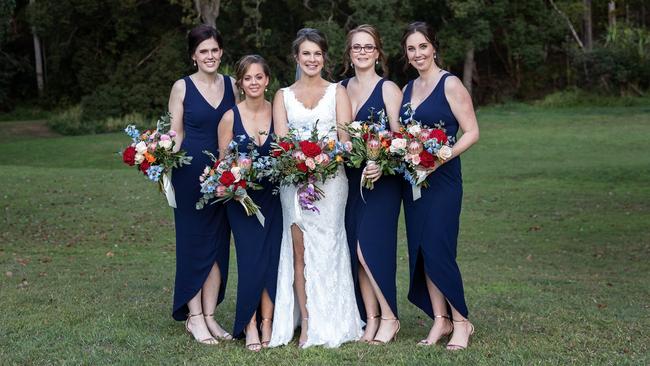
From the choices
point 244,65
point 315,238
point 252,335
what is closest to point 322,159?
point 315,238

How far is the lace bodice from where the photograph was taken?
7.15m

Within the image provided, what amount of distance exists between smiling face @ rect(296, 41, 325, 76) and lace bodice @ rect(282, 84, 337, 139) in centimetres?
17

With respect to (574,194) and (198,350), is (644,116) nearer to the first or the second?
(574,194)

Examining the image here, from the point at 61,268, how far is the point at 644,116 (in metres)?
25.9

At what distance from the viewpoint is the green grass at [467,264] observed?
7.04 metres

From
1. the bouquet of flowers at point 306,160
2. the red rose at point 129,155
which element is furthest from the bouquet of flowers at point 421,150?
the red rose at point 129,155

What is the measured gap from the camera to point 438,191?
7.16 metres

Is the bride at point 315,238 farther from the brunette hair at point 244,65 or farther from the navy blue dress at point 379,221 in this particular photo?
the brunette hair at point 244,65

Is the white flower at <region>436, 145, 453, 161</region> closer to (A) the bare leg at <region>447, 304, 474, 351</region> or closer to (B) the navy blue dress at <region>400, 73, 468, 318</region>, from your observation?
(B) the navy blue dress at <region>400, 73, 468, 318</region>

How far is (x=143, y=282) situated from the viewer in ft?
36.4

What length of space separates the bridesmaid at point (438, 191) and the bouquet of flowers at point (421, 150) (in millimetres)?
240

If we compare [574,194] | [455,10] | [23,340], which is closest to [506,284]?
[23,340]

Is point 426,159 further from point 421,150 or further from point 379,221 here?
point 379,221

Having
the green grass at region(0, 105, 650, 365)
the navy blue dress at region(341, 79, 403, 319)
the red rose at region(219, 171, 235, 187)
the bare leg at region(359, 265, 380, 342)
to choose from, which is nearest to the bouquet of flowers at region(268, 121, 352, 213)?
the red rose at region(219, 171, 235, 187)
